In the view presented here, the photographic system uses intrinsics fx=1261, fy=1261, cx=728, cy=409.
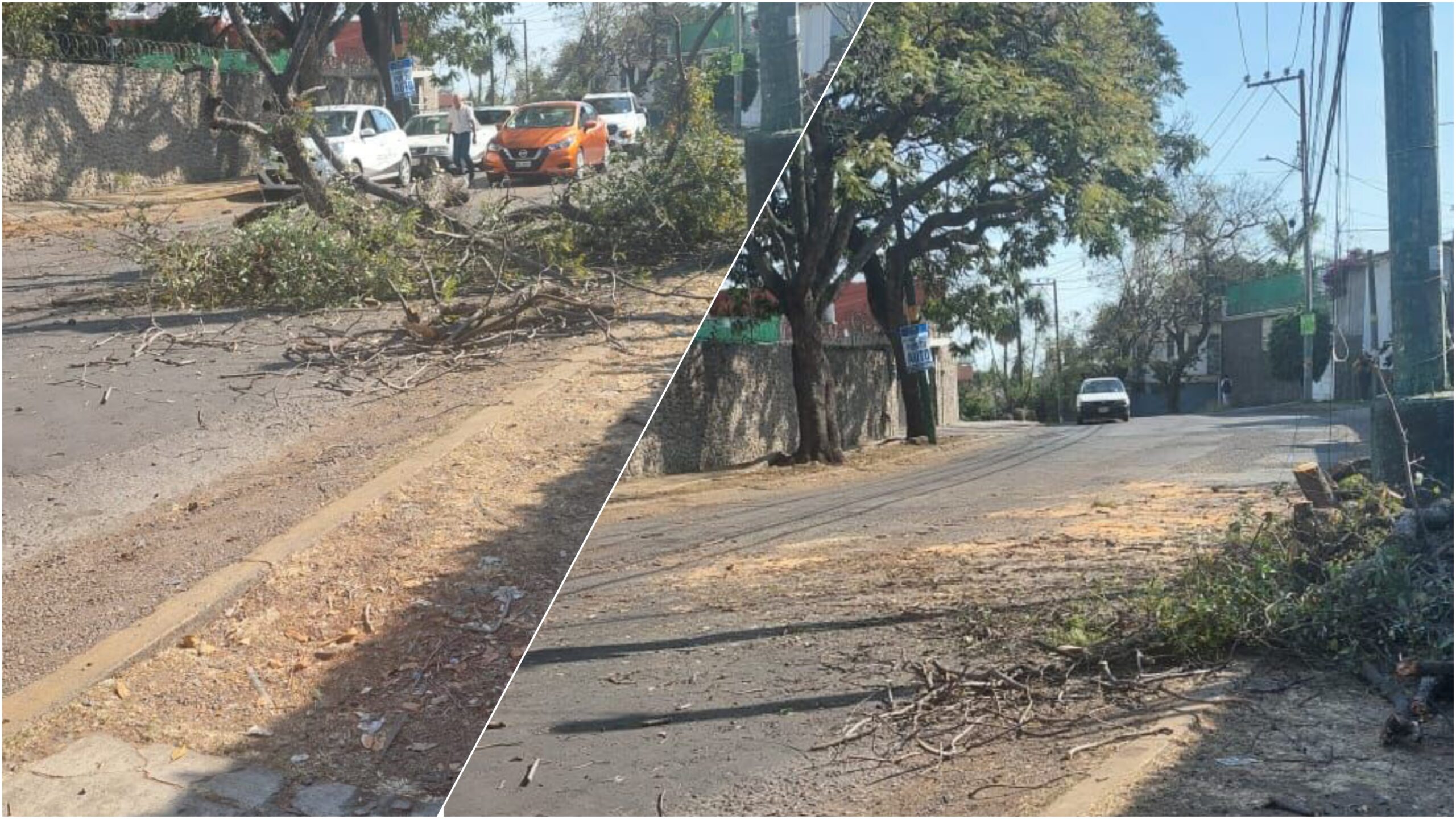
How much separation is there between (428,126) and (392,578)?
56 centimetres

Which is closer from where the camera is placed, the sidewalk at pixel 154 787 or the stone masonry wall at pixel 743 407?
the sidewalk at pixel 154 787

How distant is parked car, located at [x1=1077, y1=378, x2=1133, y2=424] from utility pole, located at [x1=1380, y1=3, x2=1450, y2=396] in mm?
405

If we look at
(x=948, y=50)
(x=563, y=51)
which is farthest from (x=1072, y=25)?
(x=563, y=51)

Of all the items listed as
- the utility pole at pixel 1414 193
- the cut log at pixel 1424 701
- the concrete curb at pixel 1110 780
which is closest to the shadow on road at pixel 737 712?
the concrete curb at pixel 1110 780

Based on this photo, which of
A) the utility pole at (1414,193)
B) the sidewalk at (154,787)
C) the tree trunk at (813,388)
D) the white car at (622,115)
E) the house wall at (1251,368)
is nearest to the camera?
the sidewalk at (154,787)

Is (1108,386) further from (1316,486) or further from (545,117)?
(545,117)

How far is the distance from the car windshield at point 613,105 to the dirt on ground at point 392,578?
A: 209mm

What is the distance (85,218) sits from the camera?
1.64m

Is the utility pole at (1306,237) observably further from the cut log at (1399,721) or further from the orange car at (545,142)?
the orange car at (545,142)

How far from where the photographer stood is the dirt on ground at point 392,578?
139 centimetres

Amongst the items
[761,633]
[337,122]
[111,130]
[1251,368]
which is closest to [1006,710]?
[761,633]

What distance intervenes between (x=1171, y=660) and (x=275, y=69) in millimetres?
1414

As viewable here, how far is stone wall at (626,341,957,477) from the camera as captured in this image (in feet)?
5.25

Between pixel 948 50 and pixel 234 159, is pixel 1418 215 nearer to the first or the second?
pixel 948 50
